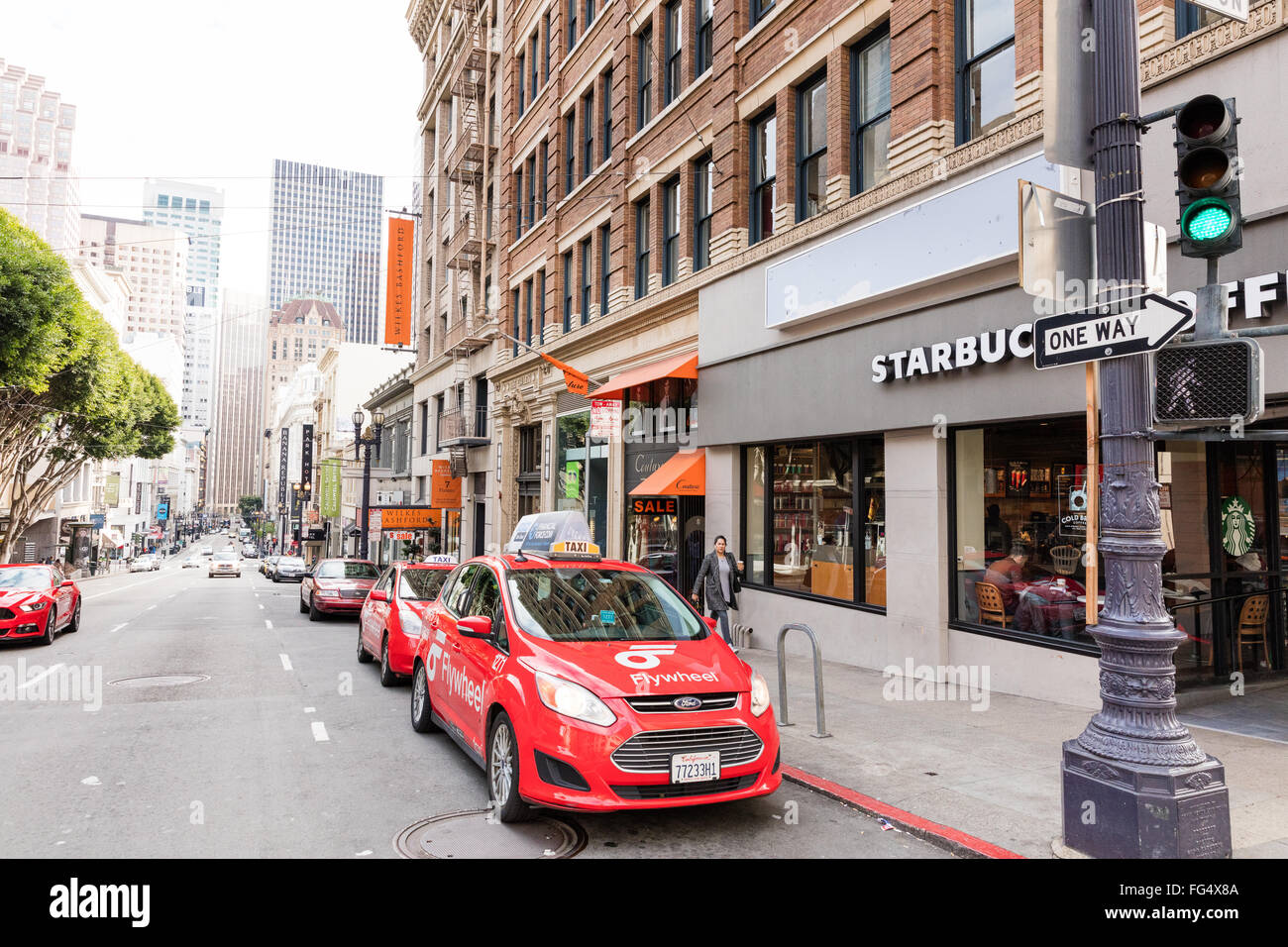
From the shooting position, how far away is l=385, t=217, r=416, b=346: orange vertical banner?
4000cm

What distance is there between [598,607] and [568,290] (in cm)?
1860

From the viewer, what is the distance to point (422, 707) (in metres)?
8.15

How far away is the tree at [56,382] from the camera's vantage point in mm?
19750

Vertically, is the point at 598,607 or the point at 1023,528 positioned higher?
the point at 1023,528

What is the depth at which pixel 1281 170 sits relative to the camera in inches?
285

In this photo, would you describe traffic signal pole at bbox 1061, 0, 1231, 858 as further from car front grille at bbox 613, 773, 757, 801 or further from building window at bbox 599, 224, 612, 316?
building window at bbox 599, 224, 612, 316

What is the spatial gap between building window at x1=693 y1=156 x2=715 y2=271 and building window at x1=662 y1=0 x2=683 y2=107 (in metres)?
2.18

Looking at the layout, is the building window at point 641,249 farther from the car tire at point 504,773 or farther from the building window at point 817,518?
the car tire at point 504,773

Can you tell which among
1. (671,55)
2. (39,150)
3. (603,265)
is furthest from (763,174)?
(39,150)

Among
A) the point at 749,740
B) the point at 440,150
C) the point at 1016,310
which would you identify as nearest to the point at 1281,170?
the point at 1016,310

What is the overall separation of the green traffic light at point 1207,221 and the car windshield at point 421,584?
8.99 meters

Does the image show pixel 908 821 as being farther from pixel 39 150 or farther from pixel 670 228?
pixel 39 150

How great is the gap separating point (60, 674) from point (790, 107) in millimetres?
14166
